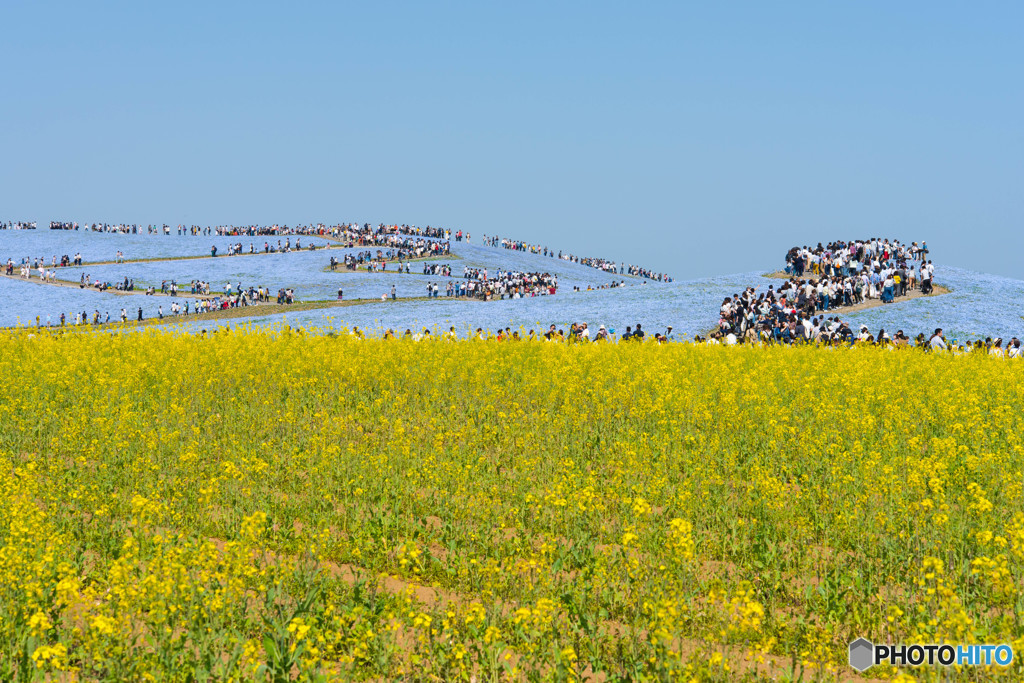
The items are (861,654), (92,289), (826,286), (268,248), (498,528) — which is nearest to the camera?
(861,654)

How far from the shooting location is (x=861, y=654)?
Result: 5.05 m

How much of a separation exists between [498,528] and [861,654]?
9.80 ft

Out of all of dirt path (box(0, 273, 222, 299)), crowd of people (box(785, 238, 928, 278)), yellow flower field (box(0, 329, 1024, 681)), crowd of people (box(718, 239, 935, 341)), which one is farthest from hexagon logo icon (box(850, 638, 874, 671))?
dirt path (box(0, 273, 222, 299))

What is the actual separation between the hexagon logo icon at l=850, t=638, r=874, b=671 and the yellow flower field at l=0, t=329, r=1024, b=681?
79 mm

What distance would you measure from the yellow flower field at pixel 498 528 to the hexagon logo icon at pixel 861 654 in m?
0.08

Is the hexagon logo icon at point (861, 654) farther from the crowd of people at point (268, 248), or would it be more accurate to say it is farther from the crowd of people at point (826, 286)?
the crowd of people at point (268, 248)

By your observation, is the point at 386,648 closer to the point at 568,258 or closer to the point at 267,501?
the point at 267,501

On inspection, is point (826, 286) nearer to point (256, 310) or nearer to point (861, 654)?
point (256, 310)

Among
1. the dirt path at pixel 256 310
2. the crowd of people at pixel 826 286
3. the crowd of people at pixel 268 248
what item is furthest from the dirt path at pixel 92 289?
the crowd of people at pixel 826 286

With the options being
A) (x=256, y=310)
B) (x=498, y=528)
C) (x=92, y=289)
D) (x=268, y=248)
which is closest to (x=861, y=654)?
(x=498, y=528)

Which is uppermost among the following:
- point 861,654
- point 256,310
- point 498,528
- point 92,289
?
point 92,289

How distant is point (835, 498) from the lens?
24.5ft

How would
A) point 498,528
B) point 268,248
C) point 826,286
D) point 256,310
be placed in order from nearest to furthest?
point 498,528
point 826,286
point 256,310
point 268,248

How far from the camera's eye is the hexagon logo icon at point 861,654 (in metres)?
4.97
